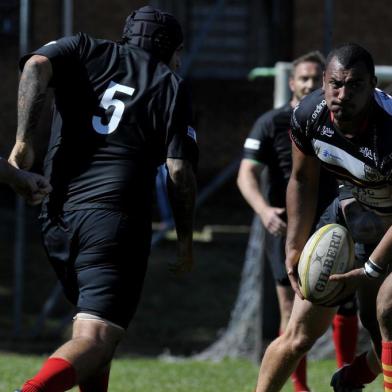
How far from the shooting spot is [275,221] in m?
7.36

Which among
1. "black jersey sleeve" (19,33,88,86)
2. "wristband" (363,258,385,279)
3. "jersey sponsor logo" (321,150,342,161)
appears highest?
"black jersey sleeve" (19,33,88,86)

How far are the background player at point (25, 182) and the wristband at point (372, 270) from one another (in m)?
1.52

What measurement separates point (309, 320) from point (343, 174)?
77 cm

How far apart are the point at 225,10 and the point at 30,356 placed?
872 cm

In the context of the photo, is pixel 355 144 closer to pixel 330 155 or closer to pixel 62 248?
pixel 330 155

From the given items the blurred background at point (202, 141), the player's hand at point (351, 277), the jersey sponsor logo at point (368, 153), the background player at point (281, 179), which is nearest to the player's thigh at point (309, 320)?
the player's hand at point (351, 277)

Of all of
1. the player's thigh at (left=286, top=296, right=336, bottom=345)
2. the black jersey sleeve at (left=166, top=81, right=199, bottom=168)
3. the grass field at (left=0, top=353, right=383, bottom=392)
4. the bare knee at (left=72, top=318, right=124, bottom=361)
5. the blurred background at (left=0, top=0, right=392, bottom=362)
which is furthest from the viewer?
the blurred background at (left=0, top=0, right=392, bottom=362)

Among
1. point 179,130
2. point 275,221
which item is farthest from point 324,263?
point 275,221

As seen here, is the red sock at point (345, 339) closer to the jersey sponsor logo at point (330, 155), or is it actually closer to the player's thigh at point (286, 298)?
the player's thigh at point (286, 298)

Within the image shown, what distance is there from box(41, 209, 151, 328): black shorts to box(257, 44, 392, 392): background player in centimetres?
86

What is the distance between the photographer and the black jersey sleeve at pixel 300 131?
5.45 m

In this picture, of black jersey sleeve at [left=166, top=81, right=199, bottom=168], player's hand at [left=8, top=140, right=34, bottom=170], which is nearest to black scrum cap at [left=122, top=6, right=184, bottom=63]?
black jersey sleeve at [left=166, top=81, right=199, bottom=168]

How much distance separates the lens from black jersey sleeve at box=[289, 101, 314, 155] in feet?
17.9

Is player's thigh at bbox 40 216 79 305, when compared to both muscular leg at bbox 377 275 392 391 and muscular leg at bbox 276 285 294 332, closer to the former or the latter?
muscular leg at bbox 377 275 392 391
